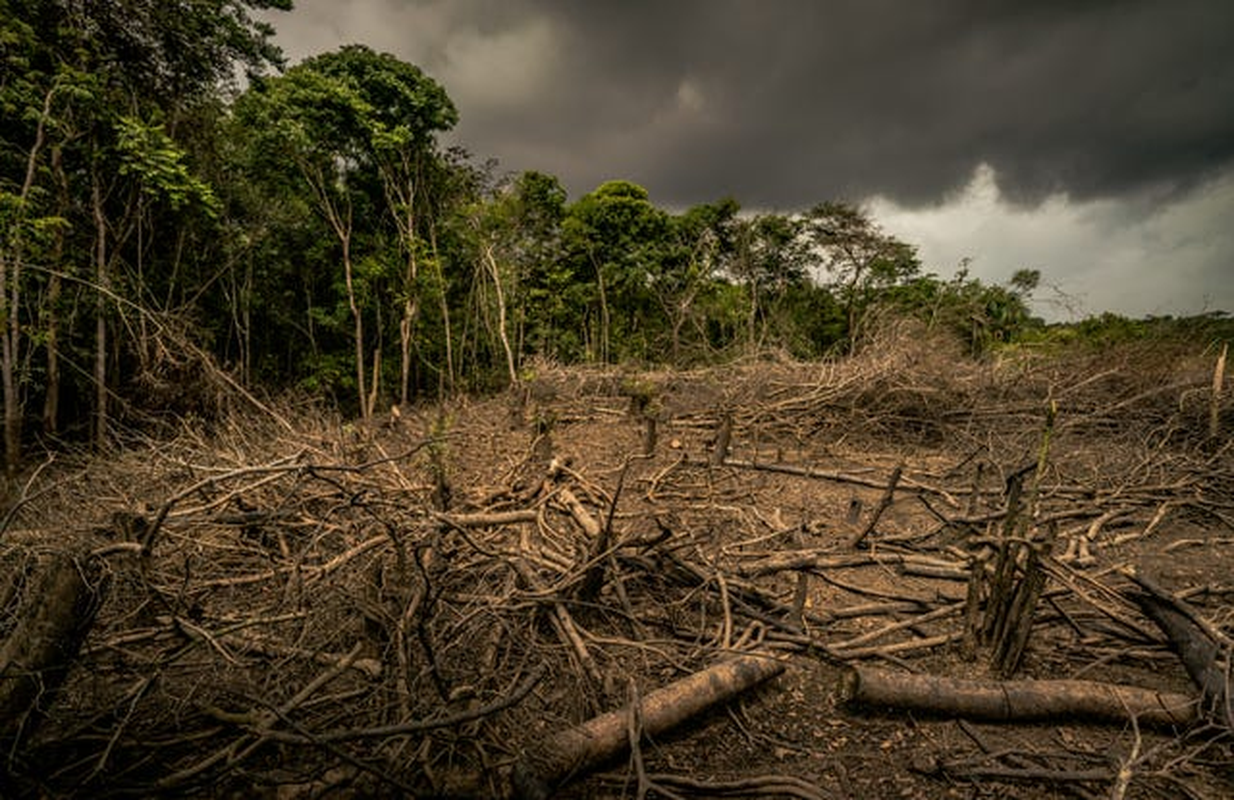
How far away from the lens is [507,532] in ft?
16.6

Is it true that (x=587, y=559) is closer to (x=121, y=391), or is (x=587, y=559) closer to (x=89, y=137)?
(x=89, y=137)

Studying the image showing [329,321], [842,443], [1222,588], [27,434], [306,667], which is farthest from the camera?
[329,321]

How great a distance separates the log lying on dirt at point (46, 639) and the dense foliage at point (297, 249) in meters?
1.12

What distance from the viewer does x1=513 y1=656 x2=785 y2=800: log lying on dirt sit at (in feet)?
7.49

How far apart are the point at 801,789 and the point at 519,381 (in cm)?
1041

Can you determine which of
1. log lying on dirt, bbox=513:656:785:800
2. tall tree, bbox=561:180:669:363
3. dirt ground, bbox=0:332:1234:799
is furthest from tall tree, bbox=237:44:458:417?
log lying on dirt, bbox=513:656:785:800

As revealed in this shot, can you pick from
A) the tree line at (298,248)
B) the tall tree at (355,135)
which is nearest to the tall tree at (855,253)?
the tree line at (298,248)

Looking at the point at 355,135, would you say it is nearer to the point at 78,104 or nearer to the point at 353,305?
the point at 353,305

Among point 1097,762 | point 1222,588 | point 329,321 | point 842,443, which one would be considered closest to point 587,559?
point 1097,762

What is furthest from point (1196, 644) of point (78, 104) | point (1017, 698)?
point (78, 104)

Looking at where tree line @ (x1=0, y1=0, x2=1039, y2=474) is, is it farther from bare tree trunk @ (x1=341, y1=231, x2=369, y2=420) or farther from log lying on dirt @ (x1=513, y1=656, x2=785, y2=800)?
log lying on dirt @ (x1=513, y1=656, x2=785, y2=800)

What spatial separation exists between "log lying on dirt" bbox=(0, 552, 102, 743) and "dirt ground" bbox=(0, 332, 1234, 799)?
99 millimetres

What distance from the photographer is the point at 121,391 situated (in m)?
11.3

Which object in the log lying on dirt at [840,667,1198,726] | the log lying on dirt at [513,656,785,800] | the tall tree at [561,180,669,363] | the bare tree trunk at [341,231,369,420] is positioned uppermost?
the tall tree at [561,180,669,363]
